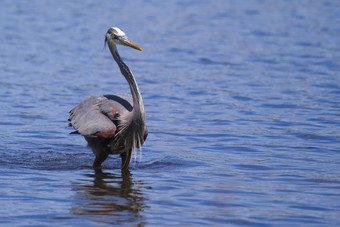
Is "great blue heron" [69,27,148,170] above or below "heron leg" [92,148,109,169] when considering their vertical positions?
above

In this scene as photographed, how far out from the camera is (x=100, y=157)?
8234mm

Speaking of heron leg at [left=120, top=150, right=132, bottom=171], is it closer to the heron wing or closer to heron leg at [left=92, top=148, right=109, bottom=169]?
heron leg at [left=92, top=148, right=109, bottom=169]

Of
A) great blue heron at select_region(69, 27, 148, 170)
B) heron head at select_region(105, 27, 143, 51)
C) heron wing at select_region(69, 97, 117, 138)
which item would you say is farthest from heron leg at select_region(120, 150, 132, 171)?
heron head at select_region(105, 27, 143, 51)

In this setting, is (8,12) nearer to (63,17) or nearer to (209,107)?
(63,17)

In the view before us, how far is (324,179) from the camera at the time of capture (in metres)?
7.98

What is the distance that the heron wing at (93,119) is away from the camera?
7.80m

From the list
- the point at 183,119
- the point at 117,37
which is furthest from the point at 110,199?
the point at 183,119

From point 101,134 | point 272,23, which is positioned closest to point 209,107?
point 101,134

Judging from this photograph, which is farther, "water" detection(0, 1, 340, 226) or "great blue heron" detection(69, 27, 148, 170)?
"great blue heron" detection(69, 27, 148, 170)

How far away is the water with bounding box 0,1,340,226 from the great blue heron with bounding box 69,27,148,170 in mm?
372

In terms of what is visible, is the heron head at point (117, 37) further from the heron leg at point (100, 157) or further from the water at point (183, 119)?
the water at point (183, 119)

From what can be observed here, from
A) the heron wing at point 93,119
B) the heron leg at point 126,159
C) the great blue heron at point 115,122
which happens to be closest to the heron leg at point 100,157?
the great blue heron at point 115,122

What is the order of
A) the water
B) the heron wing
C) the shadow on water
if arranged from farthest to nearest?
1. the heron wing
2. the water
3. the shadow on water

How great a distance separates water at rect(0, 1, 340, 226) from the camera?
695cm
